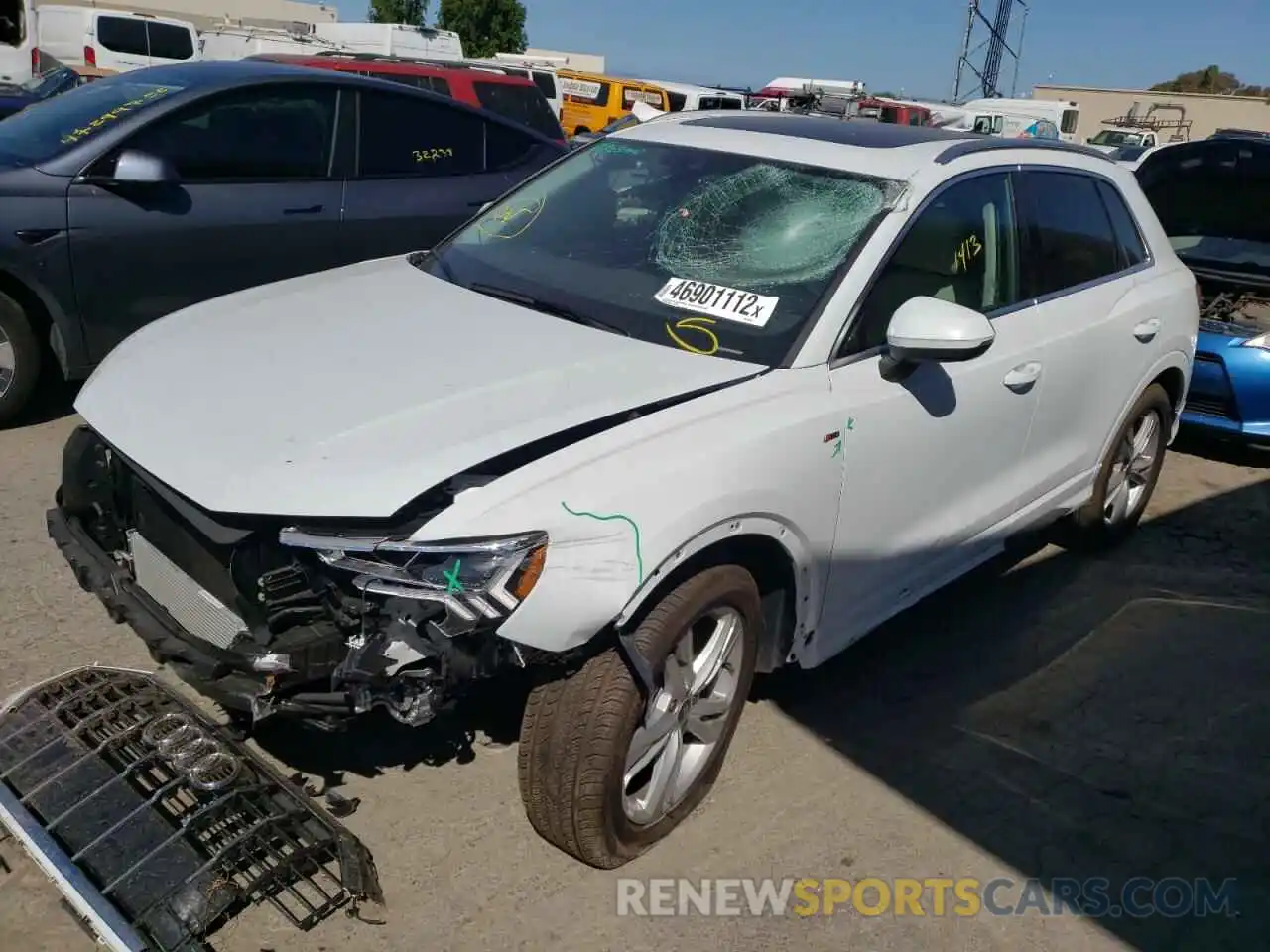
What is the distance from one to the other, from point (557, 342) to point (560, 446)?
2.03 feet

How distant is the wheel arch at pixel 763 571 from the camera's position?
2.60 meters

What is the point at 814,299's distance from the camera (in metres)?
3.21

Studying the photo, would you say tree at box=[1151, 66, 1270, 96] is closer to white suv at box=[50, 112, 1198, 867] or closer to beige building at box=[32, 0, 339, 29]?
beige building at box=[32, 0, 339, 29]

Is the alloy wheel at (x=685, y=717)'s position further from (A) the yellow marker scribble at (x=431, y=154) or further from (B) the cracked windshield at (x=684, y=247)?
(A) the yellow marker scribble at (x=431, y=154)

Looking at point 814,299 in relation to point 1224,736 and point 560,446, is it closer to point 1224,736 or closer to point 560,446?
point 560,446

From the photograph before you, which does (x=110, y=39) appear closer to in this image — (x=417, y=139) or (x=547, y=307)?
(x=417, y=139)

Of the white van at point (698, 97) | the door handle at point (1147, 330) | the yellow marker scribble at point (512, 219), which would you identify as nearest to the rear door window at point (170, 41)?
the white van at point (698, 97)

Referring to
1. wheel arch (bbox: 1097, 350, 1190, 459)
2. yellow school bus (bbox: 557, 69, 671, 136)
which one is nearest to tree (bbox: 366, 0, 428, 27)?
yellow school bus (bbox: 557, 69, 671, 136)

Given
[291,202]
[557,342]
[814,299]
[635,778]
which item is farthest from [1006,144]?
[291,202]

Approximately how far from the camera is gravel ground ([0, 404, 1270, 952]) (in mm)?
2750

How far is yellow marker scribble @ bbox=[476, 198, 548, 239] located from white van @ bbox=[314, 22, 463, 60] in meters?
18.5

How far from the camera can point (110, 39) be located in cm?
2039

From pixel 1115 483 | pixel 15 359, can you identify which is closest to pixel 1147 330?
pixel 1115 483

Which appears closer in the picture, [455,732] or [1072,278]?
[455,732]
